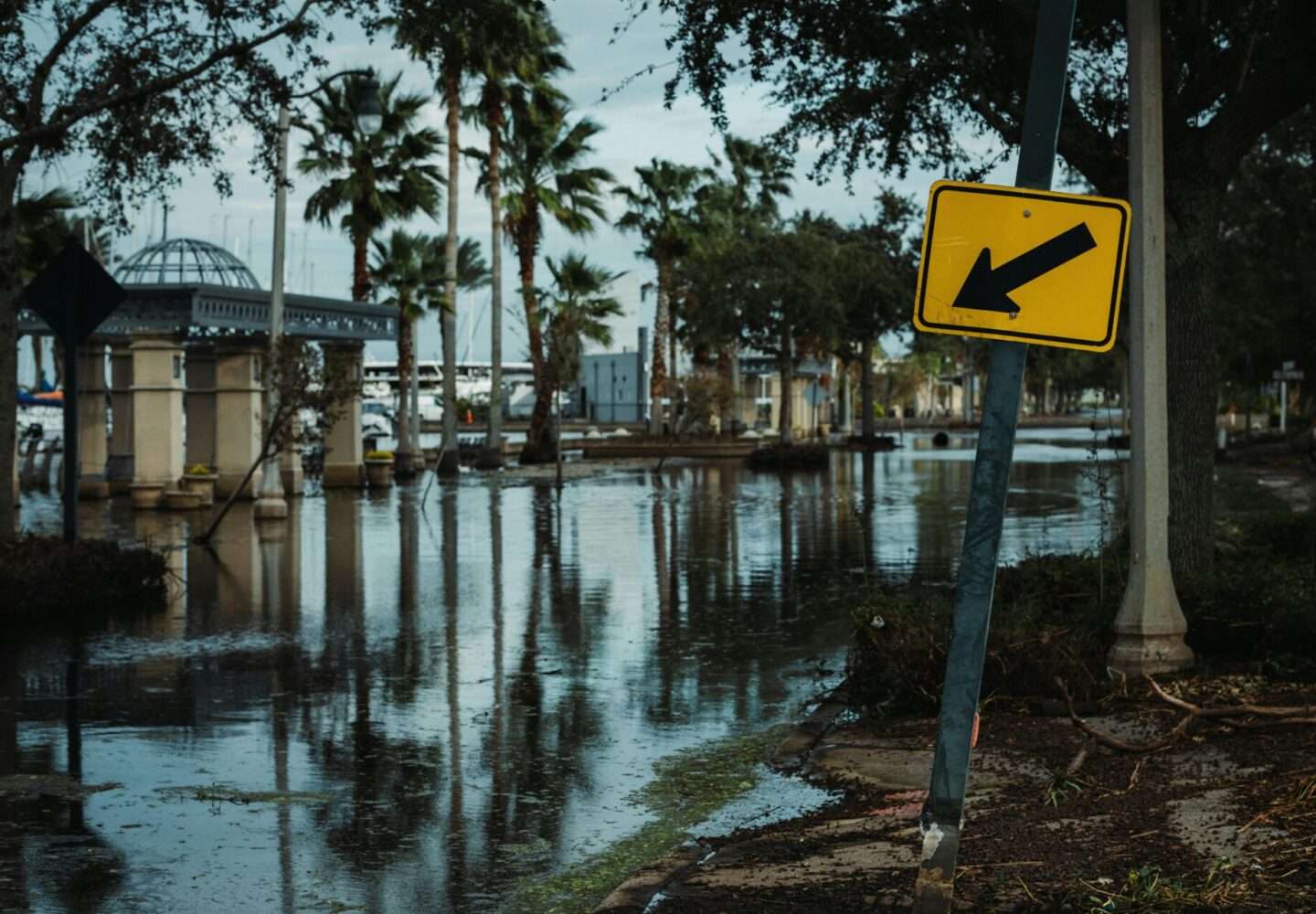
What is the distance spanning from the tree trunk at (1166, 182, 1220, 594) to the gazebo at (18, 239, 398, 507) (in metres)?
18.2

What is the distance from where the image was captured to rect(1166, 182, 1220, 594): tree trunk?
12.8 m

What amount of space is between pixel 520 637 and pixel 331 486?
27413 millimetres

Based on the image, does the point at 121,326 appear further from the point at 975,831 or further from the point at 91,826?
the point at 975,831

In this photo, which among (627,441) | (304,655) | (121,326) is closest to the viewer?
(304,655)

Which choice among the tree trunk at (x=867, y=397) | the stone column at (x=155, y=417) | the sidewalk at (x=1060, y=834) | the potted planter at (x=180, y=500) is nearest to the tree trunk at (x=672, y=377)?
the tree trunk at (x=867, y=397)

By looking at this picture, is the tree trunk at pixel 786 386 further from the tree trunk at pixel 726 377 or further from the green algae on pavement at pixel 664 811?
the green algae on pavement at pixel 664 811

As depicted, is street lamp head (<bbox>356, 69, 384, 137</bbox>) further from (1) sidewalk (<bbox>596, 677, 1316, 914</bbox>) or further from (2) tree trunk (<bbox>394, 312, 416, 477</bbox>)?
(1) sidewalk (<bbox>596, 677, 1316, 914</bbox>)

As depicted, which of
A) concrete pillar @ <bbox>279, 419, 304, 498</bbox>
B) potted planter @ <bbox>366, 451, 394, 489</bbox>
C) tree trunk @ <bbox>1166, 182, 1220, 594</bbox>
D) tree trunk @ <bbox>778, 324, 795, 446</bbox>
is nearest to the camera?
tree trunk @ <bbox>1166, 182, 1220, 594</bbox>

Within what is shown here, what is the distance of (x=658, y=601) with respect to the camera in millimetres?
17547

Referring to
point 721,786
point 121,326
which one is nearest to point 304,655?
point 721,786

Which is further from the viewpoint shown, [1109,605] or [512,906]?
[1109,605]

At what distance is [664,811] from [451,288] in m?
40.8

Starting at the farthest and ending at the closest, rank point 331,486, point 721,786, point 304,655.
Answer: point 331,486 < point 304,655 < point 721,786

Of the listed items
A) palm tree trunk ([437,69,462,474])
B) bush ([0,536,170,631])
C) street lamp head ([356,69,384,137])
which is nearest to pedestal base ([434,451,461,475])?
palm tree trunk ([437,69,462,474])
